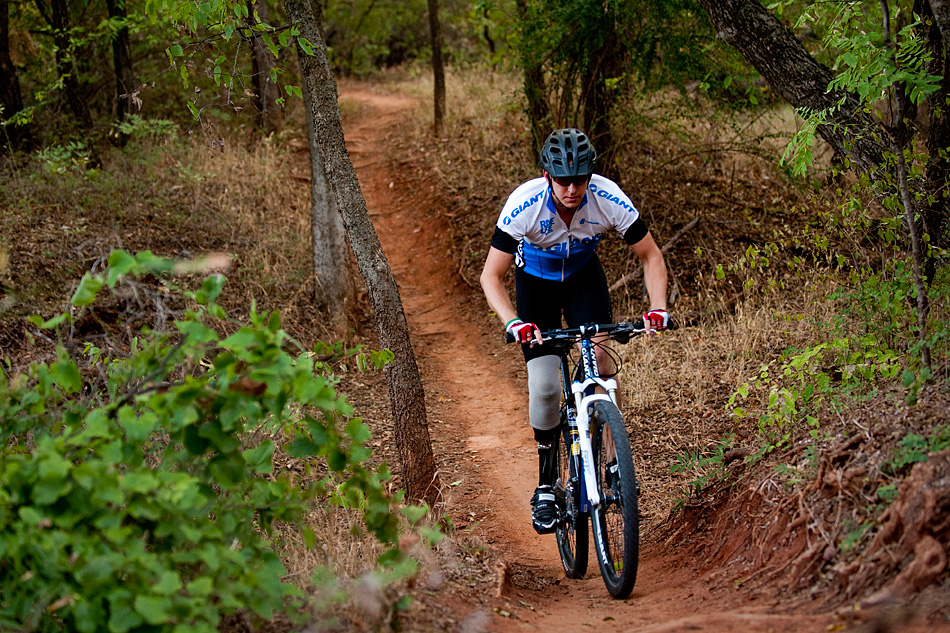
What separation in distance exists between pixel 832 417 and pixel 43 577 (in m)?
3.93

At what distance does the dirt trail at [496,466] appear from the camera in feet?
11.9

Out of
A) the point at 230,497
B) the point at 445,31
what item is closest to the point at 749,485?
the point at 230,497

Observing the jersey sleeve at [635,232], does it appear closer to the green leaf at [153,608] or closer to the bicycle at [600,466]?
the bicycle at [600,466]

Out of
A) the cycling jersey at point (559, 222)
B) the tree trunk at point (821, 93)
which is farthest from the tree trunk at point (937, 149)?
the cycling jersey at point (559, 222)

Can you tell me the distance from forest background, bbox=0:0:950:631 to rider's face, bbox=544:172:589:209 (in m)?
1.29

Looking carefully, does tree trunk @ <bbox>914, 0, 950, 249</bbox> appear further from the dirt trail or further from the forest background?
the dirt trail

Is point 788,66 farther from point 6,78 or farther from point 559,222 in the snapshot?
point 6,78

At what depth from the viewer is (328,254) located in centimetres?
952

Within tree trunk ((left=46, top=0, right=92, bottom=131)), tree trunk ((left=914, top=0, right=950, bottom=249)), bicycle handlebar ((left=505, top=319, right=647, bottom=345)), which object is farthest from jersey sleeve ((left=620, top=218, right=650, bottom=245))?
tree trunk ((left=46, top=0, right=92, bottom=131))

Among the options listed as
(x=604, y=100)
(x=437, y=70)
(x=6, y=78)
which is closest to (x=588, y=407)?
(x=604, y=100)

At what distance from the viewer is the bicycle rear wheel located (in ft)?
14.0

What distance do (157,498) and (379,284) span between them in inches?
102

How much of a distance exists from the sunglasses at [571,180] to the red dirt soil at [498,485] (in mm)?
2133

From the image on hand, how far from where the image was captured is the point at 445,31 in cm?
2792
